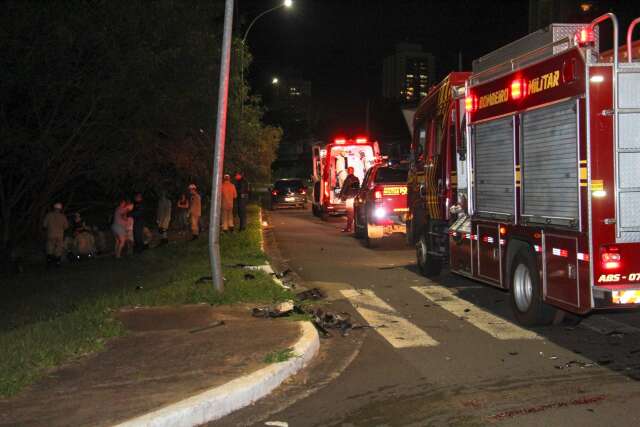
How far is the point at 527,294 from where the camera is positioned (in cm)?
915

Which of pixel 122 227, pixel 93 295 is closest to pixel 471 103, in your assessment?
pixel 93 295

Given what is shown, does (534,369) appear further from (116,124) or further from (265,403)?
(116,124)

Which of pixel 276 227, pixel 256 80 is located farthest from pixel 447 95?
pixel 256 80

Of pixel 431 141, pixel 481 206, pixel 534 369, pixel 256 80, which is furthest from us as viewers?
pixel 256 80

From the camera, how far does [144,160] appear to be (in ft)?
70.4

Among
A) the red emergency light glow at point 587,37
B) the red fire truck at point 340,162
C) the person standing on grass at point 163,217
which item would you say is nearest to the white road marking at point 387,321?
the red emergency light glow at point 587,37

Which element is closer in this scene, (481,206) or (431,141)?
(481,206)

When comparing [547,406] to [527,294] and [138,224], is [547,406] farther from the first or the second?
[138,224]

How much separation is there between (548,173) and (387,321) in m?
2.93

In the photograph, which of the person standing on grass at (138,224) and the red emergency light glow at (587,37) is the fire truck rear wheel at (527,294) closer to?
the red emergency light glow at (587,37)

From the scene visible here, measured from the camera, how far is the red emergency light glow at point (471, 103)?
10.4 metres

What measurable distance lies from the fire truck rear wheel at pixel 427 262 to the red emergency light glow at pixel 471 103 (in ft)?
12.0

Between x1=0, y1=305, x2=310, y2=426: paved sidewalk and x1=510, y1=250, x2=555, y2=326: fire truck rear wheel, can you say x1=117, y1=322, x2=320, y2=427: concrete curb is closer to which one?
x1=0, y1=305, x2=310, y2=426: paved sidewalk

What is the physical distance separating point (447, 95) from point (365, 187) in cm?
772
